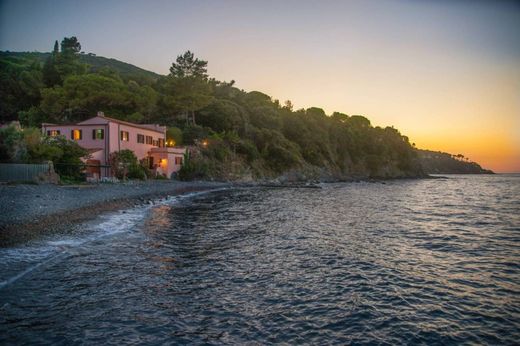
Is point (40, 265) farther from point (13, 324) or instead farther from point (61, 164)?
point (61, 164)

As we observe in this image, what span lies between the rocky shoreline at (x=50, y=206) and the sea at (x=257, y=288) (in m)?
1.09

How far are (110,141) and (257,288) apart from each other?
136 ft

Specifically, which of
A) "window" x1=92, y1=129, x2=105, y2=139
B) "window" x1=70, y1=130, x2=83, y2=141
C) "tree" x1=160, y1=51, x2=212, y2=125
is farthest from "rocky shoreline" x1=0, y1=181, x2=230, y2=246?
"tree" x1=160, y1=51, x2=212, y2=125

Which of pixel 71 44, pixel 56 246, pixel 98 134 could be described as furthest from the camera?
pixel 71 44

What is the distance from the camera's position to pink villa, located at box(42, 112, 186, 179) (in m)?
44.1

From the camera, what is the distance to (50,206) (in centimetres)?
2000

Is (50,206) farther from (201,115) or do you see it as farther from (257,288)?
(201,115)

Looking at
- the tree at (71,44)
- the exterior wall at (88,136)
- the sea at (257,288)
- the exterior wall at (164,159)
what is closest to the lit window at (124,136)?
the exterior wall at (88,136)

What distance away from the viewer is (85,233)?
52.8ft

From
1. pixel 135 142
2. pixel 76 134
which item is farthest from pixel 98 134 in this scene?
pixel 135 142

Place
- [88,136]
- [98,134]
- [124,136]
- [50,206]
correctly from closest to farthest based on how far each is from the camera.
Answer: [50,206] < [98,134] < [88,136] < [124,136]

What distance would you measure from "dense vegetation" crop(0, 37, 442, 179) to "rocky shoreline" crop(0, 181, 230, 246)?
90.7 ft

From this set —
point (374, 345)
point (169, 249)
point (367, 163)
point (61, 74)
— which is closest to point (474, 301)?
point (374, 345)

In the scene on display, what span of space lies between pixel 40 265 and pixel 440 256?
1558cm
